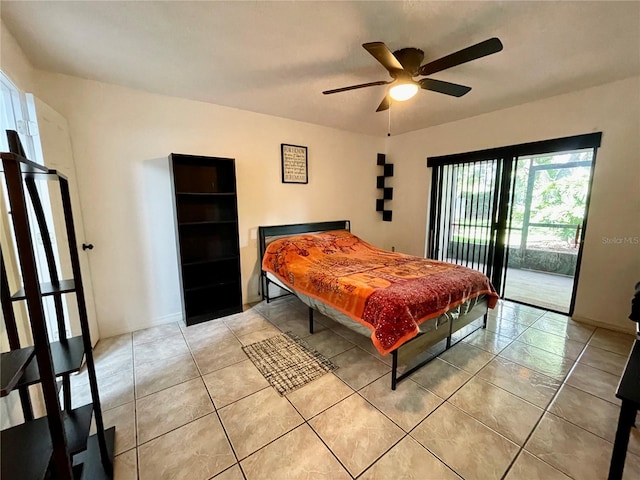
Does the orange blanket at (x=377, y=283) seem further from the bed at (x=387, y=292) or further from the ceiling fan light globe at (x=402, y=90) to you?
the ceiling fan light globe at (x=402, y=90)

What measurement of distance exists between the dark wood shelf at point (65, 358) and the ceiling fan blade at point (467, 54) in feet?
8.58

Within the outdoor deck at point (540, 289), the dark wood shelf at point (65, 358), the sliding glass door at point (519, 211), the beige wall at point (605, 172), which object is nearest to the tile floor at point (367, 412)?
the beige wall at point (605, 172)

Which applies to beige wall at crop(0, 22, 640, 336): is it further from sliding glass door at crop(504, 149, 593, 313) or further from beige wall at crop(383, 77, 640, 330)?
sliding glass door at crop(504, 149, 593, 313)

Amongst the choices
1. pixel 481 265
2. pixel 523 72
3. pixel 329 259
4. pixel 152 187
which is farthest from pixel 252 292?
pixel 523 72

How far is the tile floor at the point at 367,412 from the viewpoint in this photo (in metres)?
1.37

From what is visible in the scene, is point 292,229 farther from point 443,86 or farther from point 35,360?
point 35,360

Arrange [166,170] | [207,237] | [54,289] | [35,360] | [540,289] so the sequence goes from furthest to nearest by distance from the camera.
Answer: [540,289]
[207,237]
[166,170]
[54,289]
[35,360]

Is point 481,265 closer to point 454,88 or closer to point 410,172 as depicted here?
point 410,172

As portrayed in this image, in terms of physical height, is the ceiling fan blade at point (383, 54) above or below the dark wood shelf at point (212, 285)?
above

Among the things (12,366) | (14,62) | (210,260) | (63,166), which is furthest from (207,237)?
(12,366)

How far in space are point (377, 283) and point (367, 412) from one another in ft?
3.00

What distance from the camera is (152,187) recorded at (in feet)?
9.26

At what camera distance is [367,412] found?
1714mm

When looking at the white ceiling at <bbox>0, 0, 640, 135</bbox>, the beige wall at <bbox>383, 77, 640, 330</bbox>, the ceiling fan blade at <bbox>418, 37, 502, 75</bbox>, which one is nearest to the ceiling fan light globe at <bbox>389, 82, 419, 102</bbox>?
the ceiling fan blade at <bbox>418, 37, 502, 75</bbox>
